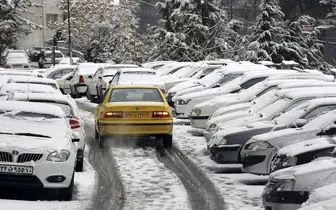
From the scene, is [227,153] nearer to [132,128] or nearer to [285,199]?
[132,128]

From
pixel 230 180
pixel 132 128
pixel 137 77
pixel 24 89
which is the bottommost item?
pixel 137 77

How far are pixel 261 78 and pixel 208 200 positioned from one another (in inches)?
364

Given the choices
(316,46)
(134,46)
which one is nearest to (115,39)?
(134,46)

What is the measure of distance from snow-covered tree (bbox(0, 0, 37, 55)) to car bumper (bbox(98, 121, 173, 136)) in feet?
101

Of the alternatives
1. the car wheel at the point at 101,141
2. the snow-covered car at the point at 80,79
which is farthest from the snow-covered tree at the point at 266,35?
the car wheel at the point at 101,141

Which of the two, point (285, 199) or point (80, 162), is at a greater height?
point (285, 199)

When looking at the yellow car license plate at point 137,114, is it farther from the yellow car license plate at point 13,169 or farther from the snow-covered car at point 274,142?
the yellow car license plate at point 13,169

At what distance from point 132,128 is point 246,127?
10.2 feet

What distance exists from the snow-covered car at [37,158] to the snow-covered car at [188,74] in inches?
601

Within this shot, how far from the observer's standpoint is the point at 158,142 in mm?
14945

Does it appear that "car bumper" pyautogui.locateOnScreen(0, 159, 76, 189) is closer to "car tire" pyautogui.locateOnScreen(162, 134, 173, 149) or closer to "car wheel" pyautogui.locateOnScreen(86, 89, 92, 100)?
"car tire" pyautogui.locateOnScreen(162, 134, 173, 149)

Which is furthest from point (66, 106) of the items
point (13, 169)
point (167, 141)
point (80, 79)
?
point (80, 79)

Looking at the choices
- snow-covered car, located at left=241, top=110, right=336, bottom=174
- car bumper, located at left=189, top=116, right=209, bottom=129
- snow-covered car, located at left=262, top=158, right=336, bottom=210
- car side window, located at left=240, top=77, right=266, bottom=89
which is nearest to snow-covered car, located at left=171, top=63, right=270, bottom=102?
car side window, located at left=240, top=77, right=266, bottom=89

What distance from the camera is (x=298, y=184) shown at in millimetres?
6973
